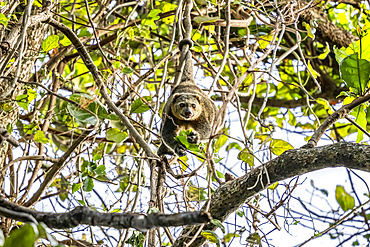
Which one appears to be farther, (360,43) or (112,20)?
(112,20)

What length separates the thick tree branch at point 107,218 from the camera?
4.52ft

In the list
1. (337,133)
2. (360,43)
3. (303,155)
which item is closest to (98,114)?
(303,155)

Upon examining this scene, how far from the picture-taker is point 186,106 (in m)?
4.41

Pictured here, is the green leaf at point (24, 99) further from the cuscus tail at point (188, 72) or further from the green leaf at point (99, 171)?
the cuscus tail at point (188, 72)

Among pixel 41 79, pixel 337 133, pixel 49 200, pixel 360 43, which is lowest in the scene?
pixel 49 200

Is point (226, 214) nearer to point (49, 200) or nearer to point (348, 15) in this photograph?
point (49, 200)

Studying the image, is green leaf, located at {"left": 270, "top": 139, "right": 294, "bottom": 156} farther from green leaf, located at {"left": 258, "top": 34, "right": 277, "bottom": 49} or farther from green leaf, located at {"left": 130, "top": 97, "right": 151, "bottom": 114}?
green leaf, located at {"left": 258, "top": 34, "right": 277, "bottom": 49}

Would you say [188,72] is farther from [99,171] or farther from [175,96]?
[99,171]

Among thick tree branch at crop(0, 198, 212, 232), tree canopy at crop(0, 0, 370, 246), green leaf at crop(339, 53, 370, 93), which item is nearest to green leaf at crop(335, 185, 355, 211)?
tree canopy at crop(0, 0, 370, 246)

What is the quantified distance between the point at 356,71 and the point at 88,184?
6.73 feet

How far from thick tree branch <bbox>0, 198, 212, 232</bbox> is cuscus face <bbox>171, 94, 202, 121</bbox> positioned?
9.27 ft

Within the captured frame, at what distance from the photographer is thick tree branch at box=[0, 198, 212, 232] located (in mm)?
1379

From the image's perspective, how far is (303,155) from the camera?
2477 mm

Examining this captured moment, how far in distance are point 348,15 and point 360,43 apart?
326 cm
